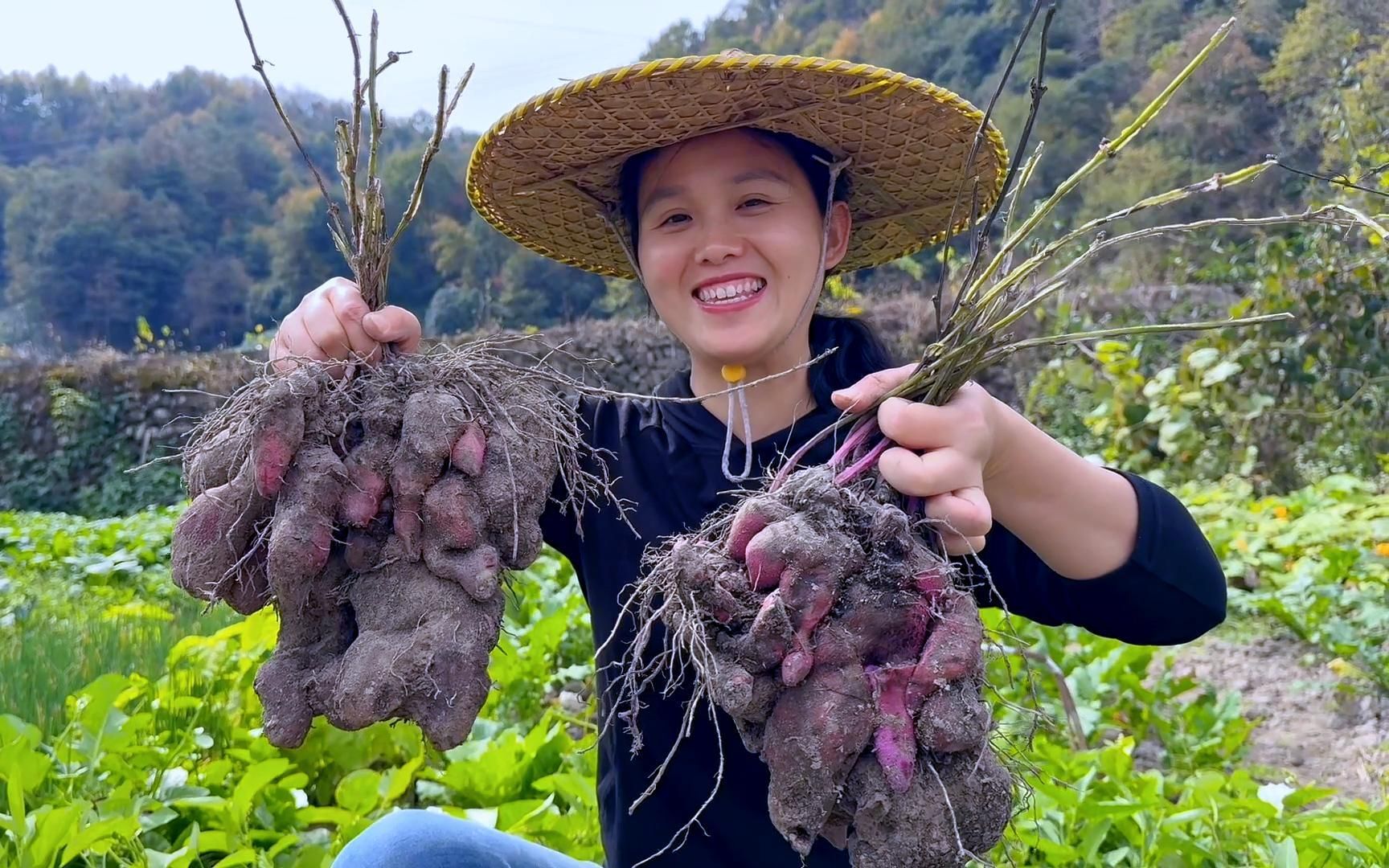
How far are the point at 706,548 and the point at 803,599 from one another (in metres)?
0.13

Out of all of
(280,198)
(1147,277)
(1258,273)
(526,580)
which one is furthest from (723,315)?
(280,198)

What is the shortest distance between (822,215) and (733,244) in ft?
0.67

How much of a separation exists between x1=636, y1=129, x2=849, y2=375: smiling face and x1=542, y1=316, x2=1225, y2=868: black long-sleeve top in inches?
6.7

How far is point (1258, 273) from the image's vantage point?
5141 millimetres

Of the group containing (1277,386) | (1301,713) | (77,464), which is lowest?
(77,464)

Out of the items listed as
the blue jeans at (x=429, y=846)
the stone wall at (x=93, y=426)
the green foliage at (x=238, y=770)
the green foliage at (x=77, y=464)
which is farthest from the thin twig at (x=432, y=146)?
the green foliage at (x=77, y=464)

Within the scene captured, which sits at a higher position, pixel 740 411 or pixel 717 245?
pixel 717 245

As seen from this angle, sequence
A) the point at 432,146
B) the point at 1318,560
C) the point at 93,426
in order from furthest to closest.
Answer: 1. the point at 93,426
2. the point at 1318,560
3. the point at 432,146

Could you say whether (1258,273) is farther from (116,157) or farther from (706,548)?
(116,157)

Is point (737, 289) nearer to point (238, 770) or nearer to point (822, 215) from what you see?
point (822, 215)

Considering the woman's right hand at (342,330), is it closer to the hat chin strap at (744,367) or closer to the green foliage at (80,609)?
the hat chin strap at (744,367)

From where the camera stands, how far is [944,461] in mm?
967

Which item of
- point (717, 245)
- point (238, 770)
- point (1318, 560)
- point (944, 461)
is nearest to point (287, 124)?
point (717, 245)

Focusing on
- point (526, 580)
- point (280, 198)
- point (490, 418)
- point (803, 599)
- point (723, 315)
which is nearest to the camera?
point (803, 599)
